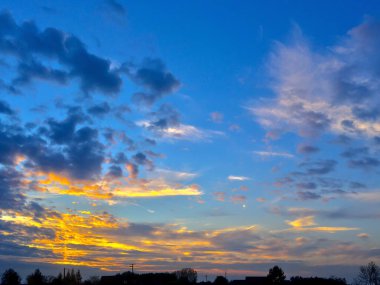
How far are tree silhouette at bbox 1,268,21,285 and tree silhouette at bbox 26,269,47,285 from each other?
4601 mm

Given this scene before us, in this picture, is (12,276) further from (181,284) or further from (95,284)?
(181,284)

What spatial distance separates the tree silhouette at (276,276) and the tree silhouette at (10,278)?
328 feet

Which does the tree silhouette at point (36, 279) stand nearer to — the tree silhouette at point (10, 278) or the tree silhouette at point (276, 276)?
Result: the tree silhouette at point (10, 278)

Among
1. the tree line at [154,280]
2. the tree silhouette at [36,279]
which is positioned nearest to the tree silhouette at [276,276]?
the tree line at [154,280]

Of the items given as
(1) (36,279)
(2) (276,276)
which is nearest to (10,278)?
(1) (36,279)

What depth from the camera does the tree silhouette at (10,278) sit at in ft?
556

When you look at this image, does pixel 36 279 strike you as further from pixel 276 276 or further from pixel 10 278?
pixel 276 276

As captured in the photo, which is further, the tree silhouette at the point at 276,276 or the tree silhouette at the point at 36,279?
the tree silhouette at the point at 36,279

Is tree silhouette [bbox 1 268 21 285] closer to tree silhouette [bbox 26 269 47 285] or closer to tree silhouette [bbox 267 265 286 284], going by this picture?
tree silhouette [bbox 26 269 47 285]

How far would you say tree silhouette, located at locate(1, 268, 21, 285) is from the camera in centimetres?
16943

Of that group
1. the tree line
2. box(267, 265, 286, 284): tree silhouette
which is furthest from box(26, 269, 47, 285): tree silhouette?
box(267, 265, 286, 284): tree silhouette

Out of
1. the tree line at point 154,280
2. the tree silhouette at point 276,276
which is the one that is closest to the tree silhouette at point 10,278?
the tree line at point 154,280

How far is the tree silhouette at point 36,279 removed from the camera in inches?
6565

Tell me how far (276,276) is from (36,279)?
9315 cm
